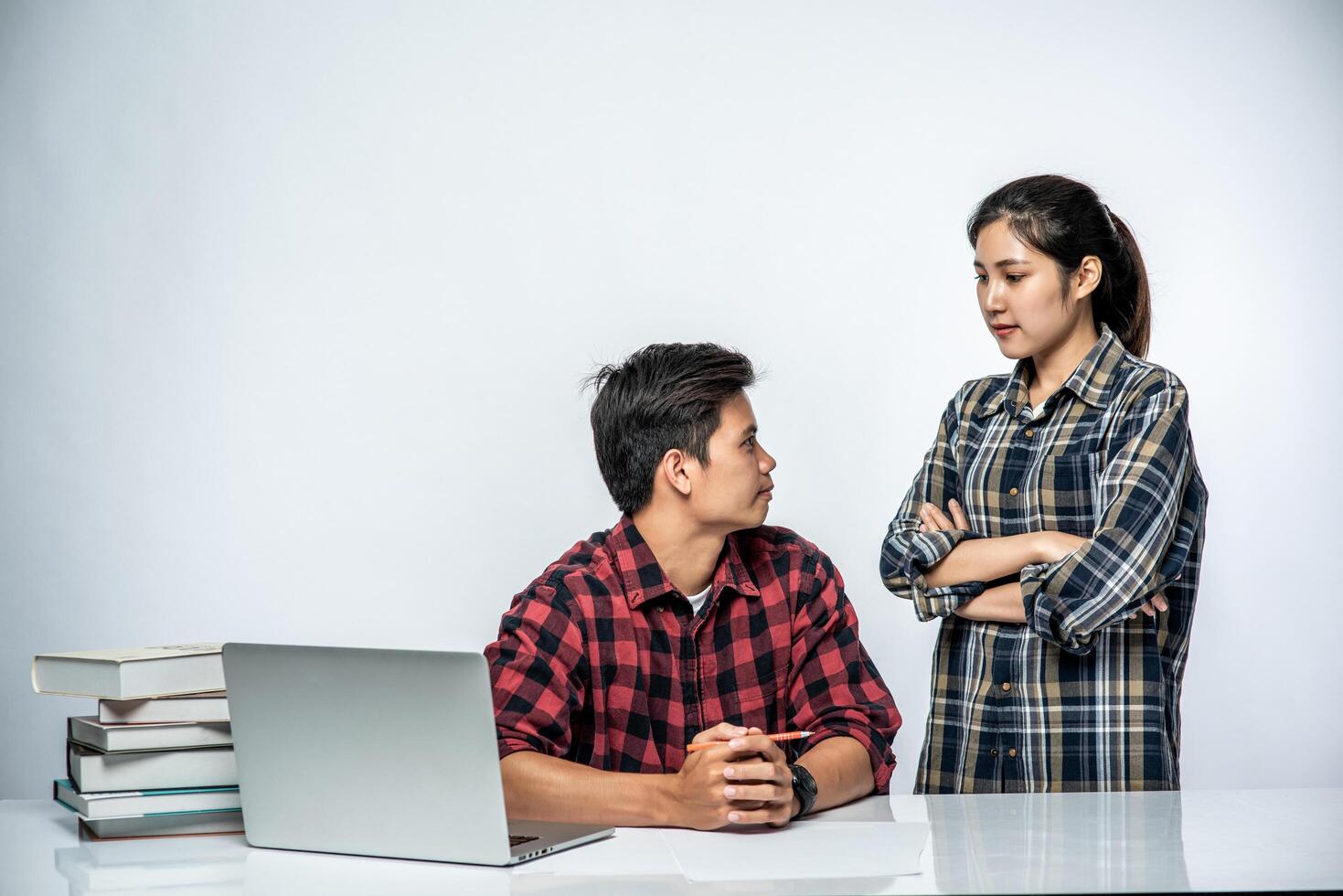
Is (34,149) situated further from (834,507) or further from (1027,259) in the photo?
(1027,259)

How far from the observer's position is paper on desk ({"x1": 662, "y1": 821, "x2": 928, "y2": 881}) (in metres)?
1.21

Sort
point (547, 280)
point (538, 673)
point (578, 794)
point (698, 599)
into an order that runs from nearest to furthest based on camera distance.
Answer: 1. point (578, 794)
2. point (538, 673)
3. point (698, 599)
4. point (547, 280)

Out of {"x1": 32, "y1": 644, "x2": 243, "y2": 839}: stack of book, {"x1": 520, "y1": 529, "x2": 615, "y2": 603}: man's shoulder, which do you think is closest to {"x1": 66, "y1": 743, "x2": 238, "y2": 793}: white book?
{"x1": 32, "y1": 644, "x2": 243, "y2": 839}: stack of book

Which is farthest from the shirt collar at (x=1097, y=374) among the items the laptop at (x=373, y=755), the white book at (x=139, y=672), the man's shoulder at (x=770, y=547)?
the white book at (x=139, y=672)

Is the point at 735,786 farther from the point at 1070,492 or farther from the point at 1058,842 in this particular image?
the point at 1070,492

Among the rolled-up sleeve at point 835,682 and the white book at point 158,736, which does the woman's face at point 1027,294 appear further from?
the white book at point 158,736

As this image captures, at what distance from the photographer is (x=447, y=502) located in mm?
3373

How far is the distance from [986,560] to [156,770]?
1215 mm

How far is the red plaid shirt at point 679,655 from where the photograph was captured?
1.73 meters

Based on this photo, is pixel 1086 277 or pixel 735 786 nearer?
pixel 735 786

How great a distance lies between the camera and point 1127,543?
183 cm

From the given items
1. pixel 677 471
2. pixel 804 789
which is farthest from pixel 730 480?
pixel 804 789

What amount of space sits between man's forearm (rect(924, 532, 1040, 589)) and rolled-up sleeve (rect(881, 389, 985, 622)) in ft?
0.04

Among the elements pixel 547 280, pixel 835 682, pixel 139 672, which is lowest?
pixel 835 682
